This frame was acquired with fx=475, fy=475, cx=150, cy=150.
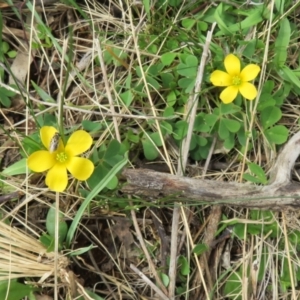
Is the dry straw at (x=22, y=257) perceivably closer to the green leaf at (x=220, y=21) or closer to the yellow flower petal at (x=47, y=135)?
the yellow flower petal at (x=47, y=135)

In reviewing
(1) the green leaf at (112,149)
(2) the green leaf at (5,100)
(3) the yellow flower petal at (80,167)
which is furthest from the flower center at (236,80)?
(2) the green leaf at (5,100)

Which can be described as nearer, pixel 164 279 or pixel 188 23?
pixel 164 279

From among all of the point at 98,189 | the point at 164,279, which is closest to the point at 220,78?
the point at 98,189

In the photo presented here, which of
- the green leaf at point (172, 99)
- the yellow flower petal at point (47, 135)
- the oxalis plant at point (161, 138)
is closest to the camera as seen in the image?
the yellow flower petal at point (47, 135)

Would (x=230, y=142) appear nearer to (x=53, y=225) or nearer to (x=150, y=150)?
(x=150, y=150)

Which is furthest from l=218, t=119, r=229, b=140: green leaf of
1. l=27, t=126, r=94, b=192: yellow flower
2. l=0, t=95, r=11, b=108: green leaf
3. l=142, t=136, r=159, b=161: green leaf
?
l=0, t=95, r=11, b=108: green leaf

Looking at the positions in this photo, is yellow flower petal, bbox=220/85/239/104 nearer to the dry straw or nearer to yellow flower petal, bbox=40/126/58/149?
yellow flower petal, bbox=40/126/58/149
